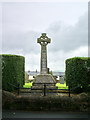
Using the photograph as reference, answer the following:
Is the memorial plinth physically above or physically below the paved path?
above

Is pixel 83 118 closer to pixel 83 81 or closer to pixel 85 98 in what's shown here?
pixel 85 98

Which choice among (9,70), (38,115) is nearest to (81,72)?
(38,115)

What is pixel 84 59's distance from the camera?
433 inches

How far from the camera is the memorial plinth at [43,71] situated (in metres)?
12.0

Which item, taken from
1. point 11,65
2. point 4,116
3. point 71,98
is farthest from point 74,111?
point 11,65

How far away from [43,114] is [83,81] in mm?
4658

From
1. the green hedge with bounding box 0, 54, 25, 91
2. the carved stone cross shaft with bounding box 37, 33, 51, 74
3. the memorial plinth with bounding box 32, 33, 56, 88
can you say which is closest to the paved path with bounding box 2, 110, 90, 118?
the green hedge with bounding box 0, 54, 25, 91

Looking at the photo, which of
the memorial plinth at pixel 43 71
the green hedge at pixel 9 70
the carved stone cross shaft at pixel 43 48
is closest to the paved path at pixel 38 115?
the green hedge at pixel 9 70

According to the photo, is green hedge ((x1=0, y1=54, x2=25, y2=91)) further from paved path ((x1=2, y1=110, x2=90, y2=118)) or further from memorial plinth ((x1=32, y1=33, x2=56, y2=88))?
paved path ((x1=2, y1=110, x2=90, y2=118))

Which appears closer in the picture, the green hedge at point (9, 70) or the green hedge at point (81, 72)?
the green hedge at point (81, 72)

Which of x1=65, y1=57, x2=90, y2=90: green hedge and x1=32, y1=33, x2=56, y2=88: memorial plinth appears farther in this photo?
x1=32, y1=33, x2=56, y2=88: memorial plinth

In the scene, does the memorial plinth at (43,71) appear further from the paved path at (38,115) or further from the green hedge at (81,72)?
the paved path at (38,115)

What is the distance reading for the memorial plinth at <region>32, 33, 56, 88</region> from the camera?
1202 cm

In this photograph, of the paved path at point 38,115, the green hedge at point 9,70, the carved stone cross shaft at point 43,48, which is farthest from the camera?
the carved stone cross shaft at point 43,48
